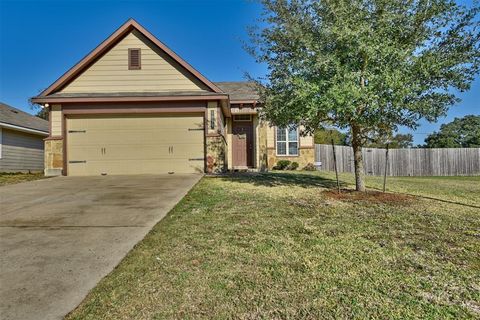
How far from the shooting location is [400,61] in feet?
22.0

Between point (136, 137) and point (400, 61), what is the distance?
9.49 m

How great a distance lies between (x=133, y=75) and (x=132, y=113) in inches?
61.7

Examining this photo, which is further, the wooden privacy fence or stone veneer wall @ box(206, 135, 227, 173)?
the wooden privacy fence

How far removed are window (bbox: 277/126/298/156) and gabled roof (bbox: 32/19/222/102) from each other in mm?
5406

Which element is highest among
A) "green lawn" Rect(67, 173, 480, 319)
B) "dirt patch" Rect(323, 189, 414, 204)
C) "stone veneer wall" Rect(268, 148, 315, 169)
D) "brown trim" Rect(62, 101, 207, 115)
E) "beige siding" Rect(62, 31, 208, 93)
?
"beige siding" Rect(62, 31, 208, 93)

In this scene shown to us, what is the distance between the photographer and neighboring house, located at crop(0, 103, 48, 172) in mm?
15242

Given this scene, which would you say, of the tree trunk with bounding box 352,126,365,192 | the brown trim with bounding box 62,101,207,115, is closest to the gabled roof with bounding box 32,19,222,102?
the brown trim with bounding box 62,101,207,115

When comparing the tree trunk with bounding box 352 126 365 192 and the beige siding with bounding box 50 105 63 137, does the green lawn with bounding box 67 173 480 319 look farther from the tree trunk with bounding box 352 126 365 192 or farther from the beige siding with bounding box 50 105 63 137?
the beige siding with bounding box 50 105 63 137

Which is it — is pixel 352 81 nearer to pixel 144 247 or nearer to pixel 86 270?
pixel 144 247

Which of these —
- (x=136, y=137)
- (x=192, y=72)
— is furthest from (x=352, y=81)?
(x=136, y=137)

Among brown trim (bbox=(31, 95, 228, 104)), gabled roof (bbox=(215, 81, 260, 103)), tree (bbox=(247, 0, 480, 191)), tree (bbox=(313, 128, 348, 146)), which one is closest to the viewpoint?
tree (bbox=(247, 0, 480, 191))

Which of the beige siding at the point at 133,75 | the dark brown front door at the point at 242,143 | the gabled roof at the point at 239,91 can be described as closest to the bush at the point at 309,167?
the dark brown front door at the point at 242,143

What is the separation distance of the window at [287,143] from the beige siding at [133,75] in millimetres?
5690

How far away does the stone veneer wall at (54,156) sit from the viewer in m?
12.3
